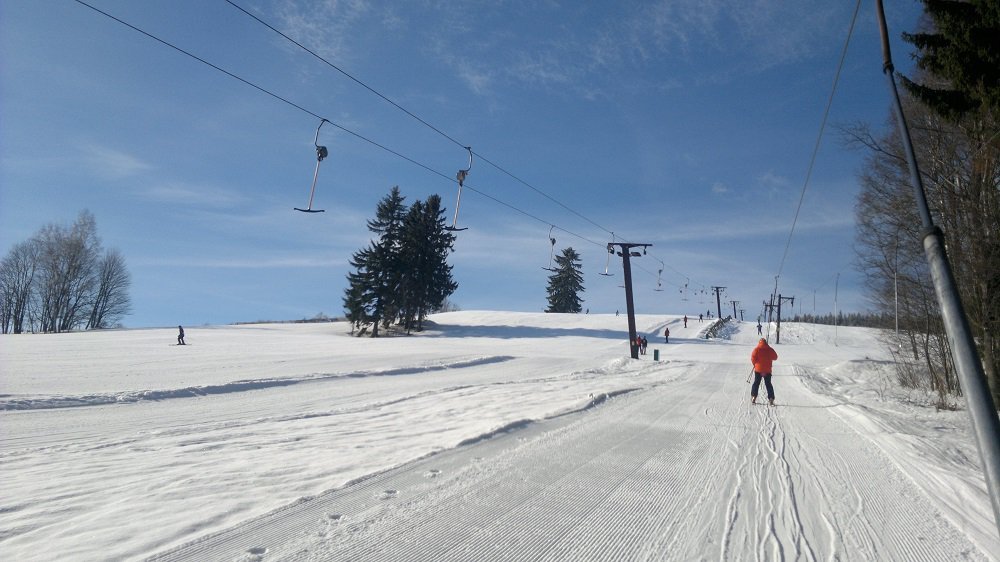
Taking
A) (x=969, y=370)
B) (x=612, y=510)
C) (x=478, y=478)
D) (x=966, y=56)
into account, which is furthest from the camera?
(x=966, y=56)

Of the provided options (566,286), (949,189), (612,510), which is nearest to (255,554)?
(612,510)

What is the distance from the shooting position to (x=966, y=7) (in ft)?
24.3

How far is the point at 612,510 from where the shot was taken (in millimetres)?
4512

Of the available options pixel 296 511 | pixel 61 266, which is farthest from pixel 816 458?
pixel 61 266

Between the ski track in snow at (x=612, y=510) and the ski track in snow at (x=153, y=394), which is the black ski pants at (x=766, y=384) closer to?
the ski track in snow at (x=612, y=510)

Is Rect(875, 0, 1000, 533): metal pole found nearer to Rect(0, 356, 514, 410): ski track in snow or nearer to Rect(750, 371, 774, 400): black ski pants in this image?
Rect(750, 371, 774, 400): black ski pants

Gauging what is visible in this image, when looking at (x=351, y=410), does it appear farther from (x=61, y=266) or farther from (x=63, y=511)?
(x=61, y=266)

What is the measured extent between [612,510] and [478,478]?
4.94ft

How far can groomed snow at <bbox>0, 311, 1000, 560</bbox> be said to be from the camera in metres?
3.76

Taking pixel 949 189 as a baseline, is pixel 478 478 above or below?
below

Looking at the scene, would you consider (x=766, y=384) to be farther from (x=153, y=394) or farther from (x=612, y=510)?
(x=153, y=394)

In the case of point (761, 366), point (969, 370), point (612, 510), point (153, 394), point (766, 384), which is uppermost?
point (969, 370)

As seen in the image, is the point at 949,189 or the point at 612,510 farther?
the point at 949,189

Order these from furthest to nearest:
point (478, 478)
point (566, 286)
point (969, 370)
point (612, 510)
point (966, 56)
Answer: point (566, 286) → point (966, 56) → point (478, 478) → point (612, 510) → point (969, 370)
